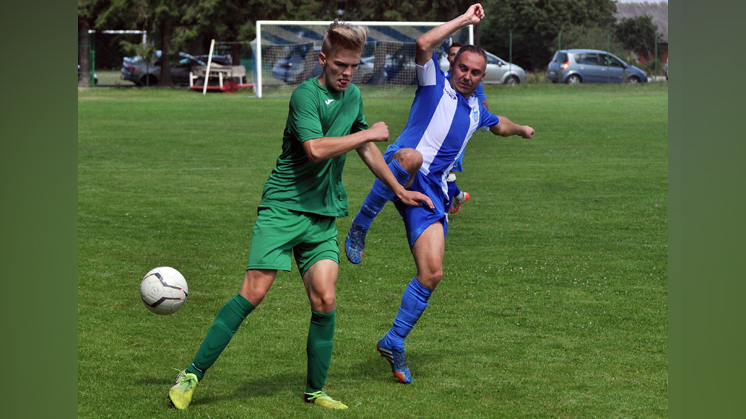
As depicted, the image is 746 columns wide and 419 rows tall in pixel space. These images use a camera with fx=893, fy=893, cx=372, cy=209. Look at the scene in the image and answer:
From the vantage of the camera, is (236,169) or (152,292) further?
(236,169)

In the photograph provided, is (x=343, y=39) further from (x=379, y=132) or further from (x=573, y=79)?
(x=573, y=79)

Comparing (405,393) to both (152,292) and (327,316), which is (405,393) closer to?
(327,316)

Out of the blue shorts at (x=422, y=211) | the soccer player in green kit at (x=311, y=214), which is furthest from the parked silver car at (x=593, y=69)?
the soccer player in green kit at (x=311, y=214)

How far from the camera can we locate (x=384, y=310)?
24.6ft

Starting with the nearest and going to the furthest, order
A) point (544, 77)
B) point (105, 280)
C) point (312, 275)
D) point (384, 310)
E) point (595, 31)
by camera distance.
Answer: point (312, 275)
point (384, 310)
point (105, 280)
point (544, 77)
point (595, 31)

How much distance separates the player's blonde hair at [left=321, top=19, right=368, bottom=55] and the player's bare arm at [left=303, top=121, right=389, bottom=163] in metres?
0.47

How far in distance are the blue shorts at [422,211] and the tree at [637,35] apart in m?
47.3

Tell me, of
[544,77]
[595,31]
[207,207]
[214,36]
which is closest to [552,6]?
[595,31]

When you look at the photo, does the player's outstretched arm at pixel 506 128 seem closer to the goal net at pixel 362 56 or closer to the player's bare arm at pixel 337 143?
the player's bare arm at pixel 337 143

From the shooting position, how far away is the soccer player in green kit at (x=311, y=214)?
16.0ft

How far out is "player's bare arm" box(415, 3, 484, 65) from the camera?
548 centimetres

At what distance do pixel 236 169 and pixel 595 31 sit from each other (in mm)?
36671

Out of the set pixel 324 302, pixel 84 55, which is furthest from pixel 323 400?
pixel 84 55

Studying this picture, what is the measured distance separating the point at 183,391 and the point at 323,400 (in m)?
0.80
